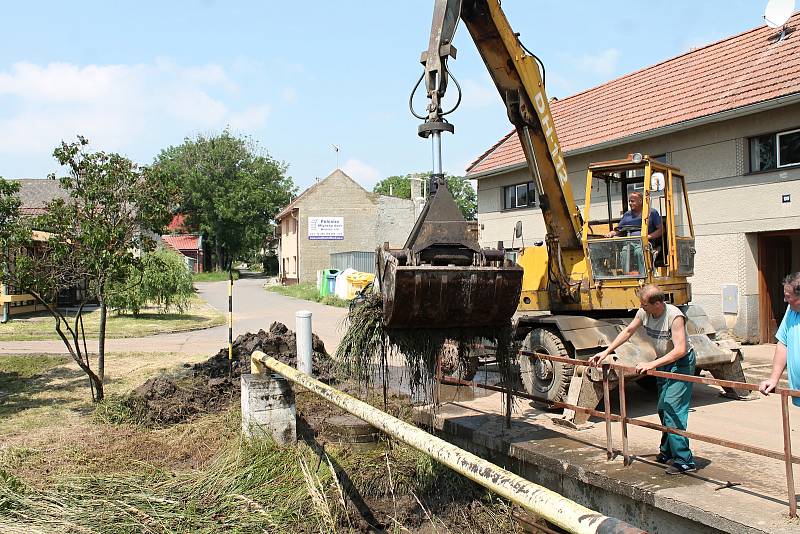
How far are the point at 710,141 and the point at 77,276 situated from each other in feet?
40.0

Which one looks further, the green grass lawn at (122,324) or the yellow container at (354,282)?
the yellow container at (354,282)

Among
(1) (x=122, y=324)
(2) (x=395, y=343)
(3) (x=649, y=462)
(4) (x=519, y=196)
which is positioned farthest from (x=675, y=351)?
(1) (x=122, y=324)

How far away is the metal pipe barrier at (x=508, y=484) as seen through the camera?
7.48 ft

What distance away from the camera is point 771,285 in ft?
44.2

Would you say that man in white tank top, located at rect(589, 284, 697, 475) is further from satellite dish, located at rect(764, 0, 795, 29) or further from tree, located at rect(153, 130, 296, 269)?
tree, located at rect(153, 130, 296, 269)

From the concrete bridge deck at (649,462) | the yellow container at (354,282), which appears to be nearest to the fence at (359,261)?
the yellow container at (354,282)

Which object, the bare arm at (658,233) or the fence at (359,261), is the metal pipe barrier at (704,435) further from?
the fence at (359,261)

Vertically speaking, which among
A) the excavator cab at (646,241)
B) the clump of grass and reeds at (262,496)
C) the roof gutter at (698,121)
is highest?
the roof gutter at (698,121)

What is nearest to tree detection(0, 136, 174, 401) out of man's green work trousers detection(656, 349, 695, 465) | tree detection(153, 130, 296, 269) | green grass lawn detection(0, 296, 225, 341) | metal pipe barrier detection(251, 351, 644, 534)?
metal pipe barrier detection(251, 351, 644, 534)

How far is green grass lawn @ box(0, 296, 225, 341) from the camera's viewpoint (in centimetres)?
1711

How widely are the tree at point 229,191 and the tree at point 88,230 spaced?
55.4m

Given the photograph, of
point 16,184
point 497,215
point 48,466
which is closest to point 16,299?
point 16,184

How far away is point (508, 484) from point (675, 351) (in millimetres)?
3169

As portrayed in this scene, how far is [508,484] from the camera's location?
9.10ft
